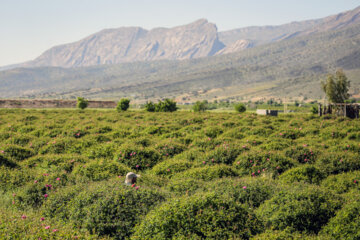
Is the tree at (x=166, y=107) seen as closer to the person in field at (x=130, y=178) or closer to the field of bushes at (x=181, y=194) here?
the field of bushes at (x=181, y=194)

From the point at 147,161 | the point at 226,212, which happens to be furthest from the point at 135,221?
the point at 147,161

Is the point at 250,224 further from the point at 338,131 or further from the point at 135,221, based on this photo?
the point at 338,131

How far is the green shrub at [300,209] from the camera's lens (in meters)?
7.56

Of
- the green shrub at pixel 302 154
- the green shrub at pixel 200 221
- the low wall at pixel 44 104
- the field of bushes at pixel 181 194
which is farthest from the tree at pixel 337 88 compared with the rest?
the green shrub at pixel 200 221

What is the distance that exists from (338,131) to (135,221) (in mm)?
17221

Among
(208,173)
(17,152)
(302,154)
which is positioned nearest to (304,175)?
(302,154)

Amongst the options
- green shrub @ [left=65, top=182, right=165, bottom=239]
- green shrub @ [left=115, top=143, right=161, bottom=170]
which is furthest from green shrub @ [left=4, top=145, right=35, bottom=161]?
green shrub @ [left=65, top=182, right=165, bottom=239]

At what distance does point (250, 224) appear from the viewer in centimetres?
724

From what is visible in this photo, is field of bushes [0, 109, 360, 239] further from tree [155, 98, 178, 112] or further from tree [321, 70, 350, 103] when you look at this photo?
tree [321, 70, 350, 103]

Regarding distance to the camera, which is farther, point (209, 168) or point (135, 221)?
point (209, 168)

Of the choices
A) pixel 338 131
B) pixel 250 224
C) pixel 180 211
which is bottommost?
pixel 338 131

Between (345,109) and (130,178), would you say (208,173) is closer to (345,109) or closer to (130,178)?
(130,178)

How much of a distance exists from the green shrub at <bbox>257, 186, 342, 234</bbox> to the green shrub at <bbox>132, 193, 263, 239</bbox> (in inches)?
20.8

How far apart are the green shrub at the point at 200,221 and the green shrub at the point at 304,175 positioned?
4181mm
